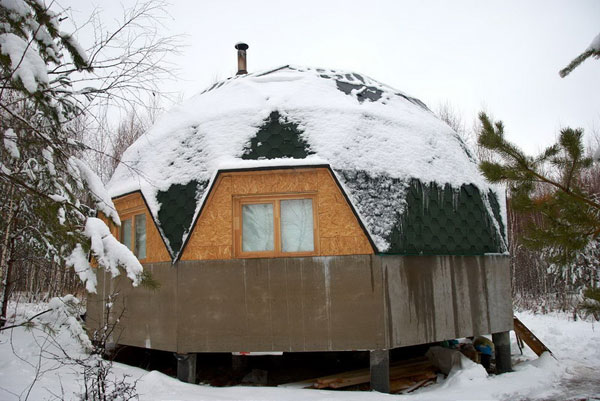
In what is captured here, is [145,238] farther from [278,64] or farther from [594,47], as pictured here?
[594,47]

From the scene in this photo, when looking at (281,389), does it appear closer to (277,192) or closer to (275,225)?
(275,225)

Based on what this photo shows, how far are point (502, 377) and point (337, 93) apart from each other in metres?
5.56

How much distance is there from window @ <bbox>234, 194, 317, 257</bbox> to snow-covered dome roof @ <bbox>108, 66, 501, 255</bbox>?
1.93 feet

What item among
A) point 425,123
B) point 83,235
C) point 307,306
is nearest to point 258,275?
point 307,306

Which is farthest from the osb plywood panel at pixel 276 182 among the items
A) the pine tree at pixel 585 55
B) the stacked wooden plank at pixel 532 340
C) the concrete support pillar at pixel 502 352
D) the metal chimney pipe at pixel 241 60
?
the stacked wooden plank at pixel 532 340

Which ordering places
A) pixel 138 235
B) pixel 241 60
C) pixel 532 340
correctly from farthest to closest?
pixel 241 60, pixel 532 340, pixel 138 235

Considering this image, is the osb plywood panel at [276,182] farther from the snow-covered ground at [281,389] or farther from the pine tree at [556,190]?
the snow-covered ground at [281,389]

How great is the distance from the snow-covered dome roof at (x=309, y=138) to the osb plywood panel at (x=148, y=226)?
0.22 metres

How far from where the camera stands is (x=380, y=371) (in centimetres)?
677

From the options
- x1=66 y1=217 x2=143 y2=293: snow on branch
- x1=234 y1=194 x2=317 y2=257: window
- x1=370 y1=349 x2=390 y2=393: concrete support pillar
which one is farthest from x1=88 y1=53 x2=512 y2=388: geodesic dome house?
x1=66 y1=217 x2=143 y2=293: snow on branch

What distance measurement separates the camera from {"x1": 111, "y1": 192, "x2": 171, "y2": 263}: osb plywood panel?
7676mm

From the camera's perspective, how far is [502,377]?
7.71m

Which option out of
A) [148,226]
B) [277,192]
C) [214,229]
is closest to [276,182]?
[277,192]

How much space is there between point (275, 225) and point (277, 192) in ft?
1.64
